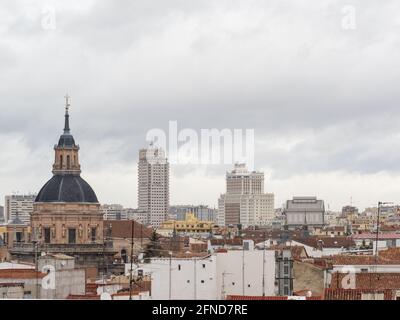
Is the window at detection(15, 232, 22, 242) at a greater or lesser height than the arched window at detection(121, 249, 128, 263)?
greater

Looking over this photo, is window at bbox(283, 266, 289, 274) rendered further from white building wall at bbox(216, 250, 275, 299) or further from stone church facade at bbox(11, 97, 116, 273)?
stone church facade at bbox(11, 97, 116, 273)

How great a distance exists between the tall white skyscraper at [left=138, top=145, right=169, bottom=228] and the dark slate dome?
1.07 m

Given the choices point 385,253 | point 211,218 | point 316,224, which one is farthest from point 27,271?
point 211,218

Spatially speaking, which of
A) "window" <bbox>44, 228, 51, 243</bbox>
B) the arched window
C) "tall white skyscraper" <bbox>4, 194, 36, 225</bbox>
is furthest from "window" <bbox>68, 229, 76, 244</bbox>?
"tall white skyscraper" <bbox>4, 194, 36, 225</bbox>

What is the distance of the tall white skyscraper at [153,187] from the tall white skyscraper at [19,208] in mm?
2443

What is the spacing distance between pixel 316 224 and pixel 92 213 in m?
18.6

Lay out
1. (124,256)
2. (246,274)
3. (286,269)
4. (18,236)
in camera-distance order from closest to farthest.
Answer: (246,274), (286,269), (124,256), (18,236)

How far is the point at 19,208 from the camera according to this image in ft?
92.6

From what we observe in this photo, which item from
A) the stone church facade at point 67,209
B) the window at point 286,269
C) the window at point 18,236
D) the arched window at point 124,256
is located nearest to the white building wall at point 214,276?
the window at point 286,269

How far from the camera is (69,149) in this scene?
A: 2308 centimetres

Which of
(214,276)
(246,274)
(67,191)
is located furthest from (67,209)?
(214,276)

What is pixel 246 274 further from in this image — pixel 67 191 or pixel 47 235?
pixel 47 235

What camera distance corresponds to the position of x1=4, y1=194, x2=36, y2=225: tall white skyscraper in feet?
83.3

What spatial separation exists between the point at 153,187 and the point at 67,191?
5.64 ft
